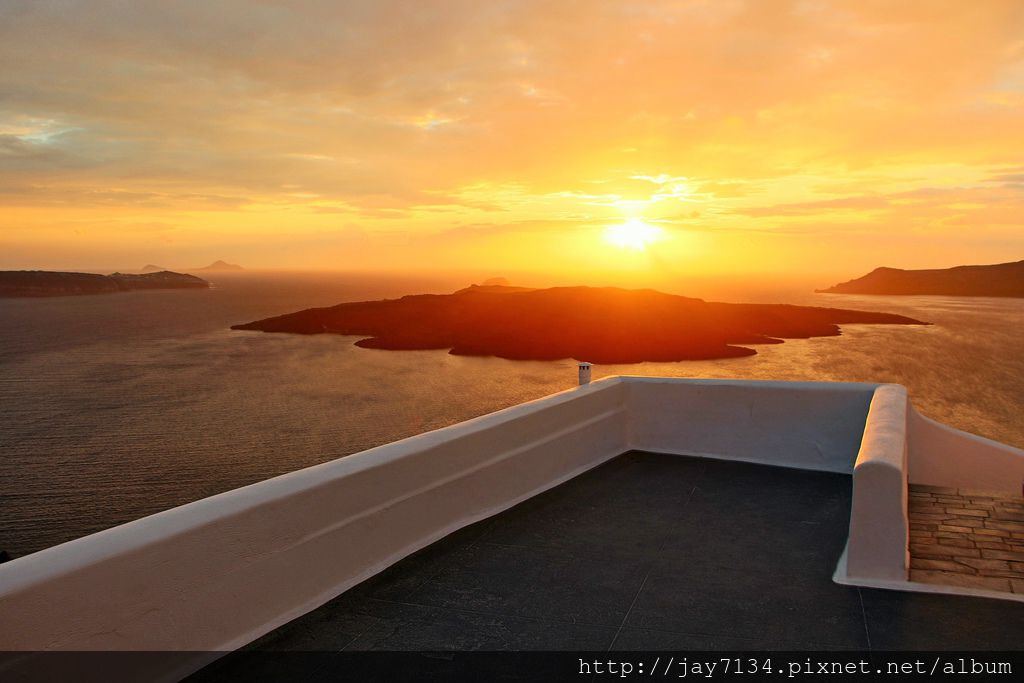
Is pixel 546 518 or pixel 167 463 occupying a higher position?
pixel 546 518

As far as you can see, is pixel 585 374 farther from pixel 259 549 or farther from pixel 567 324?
pixel 567 324

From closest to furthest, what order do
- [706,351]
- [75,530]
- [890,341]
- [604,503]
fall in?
[604,503] < [75,530] < [706,351] < [890,341]

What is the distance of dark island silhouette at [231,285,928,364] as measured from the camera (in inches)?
3533

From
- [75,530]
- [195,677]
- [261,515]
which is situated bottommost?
[75,530]

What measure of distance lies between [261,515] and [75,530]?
34489mm

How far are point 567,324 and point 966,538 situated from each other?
3729 inches

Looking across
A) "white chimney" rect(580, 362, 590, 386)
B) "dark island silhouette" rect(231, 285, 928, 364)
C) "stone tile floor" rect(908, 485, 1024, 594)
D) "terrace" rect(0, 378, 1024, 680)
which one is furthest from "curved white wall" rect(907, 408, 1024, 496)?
"dark island silhouette" rect(231, 285, 928, 364)

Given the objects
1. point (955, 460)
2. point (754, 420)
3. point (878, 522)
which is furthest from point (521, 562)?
point (955, 460)

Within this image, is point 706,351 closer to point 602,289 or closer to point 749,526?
point 602,289

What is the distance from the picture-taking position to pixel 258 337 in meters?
111

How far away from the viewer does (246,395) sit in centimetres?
6544

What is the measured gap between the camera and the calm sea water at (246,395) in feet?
130

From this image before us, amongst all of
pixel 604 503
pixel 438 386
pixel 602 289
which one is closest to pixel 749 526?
pixel 604 503

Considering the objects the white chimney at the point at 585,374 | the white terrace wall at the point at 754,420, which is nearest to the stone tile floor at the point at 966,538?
the white terrace wall at the point at 754,420
